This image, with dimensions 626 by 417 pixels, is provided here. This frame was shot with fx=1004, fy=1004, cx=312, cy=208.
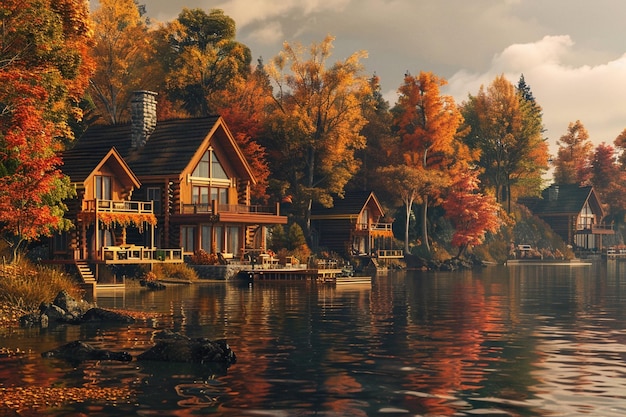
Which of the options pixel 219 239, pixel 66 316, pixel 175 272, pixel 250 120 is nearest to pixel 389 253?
pixel 250 120

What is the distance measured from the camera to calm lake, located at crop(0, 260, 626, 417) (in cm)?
1788

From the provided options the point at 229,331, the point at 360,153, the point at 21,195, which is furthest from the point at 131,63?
the point at 229,331

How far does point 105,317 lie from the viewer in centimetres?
3316

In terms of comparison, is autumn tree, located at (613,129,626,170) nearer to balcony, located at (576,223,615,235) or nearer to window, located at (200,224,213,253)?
balcony, located at (576,223,615,235)

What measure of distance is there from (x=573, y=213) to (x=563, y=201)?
139 inches

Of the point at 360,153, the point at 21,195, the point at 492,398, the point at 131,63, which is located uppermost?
the point at 131,63

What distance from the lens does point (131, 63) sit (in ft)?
306

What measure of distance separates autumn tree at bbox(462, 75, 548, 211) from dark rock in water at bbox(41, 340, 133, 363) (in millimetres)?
92738

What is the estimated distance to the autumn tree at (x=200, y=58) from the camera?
296 feet

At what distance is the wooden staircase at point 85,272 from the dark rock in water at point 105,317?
2348cm

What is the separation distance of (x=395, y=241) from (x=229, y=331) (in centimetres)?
6730

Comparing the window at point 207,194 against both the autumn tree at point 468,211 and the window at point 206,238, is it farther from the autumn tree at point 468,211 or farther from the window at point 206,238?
the autumn tree at point 468,211

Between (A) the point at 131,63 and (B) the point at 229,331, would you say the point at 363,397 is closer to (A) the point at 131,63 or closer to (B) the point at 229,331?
(B) the point at 229,331

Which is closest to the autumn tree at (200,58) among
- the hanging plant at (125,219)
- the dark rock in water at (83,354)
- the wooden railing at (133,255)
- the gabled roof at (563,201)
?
the hanging plant at (125,219)
